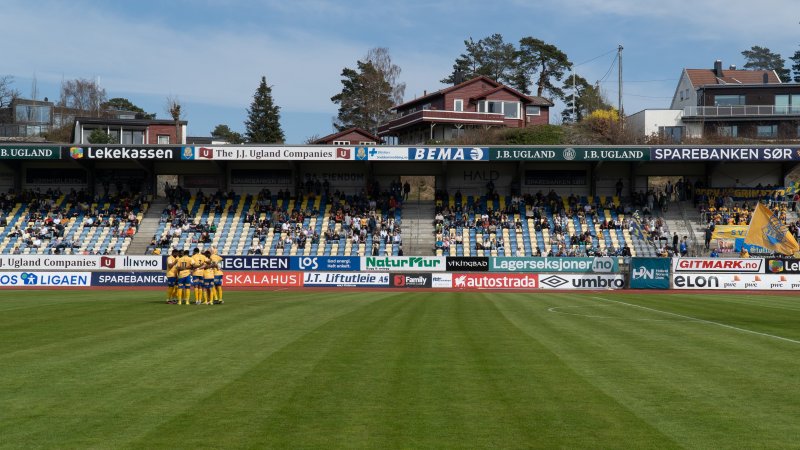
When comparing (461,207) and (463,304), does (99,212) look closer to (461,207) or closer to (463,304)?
(461,207)

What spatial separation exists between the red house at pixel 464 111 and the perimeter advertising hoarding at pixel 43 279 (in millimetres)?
44240

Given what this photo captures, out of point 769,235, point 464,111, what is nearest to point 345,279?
point 769,235

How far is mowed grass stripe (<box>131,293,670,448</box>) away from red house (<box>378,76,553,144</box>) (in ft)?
222

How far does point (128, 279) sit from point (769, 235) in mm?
34604

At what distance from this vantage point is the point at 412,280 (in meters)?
45.8

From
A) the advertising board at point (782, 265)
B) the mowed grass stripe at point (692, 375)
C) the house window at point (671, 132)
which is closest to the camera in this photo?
the mowed grass stripe at point (692, 375)

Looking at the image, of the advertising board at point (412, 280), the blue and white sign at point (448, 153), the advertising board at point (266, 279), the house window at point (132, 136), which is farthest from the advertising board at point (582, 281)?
the house window at point (132, 136)

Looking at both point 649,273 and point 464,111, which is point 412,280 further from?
point 464,111

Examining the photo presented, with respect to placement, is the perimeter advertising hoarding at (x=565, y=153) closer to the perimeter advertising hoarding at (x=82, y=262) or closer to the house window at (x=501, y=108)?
the perimeter advertising hoarding at (x=82, y=262)

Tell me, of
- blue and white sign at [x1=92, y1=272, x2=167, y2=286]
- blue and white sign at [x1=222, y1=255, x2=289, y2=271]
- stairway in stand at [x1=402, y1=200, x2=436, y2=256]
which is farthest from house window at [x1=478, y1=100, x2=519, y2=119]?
blue and white sign at [x1=92, y1=272, x2=167, y2=286]

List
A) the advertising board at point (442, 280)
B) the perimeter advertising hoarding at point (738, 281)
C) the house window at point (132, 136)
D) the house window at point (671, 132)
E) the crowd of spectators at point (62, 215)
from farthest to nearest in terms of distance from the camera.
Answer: the house window at point (671, 132) → the house window at point (132, 136) → the crowd of spectators at point (62, 215) → the advertising board at point (442, 280) → the perimeter advertising hoarding at point (738, 281)

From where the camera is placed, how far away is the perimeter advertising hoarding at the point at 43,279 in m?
43.7

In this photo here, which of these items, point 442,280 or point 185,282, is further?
point 442,280

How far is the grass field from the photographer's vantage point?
8.92m
